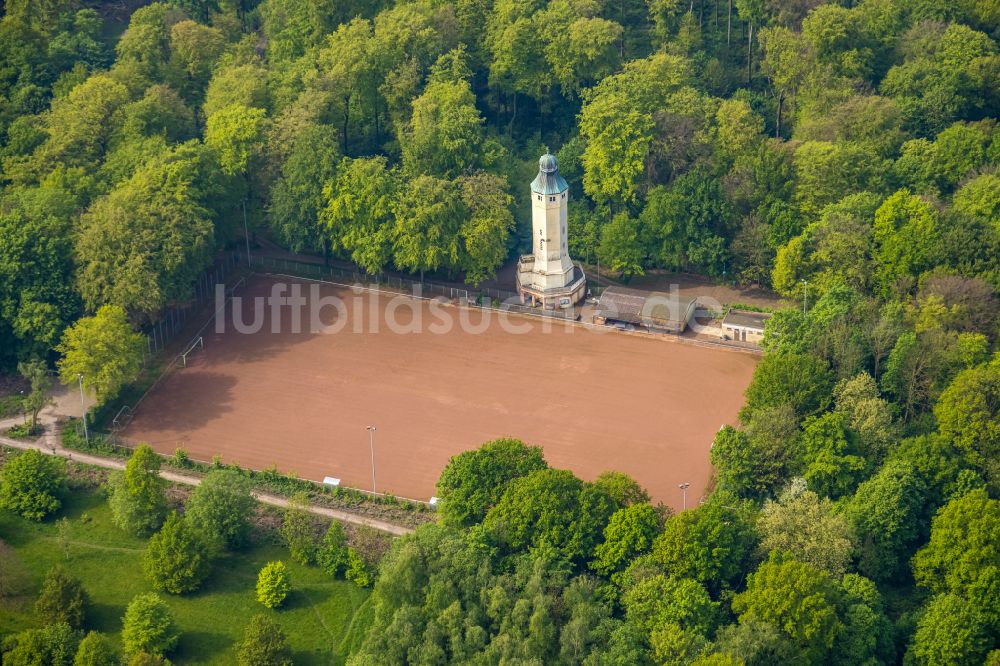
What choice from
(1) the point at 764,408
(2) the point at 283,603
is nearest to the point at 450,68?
(1) the point at 764,408

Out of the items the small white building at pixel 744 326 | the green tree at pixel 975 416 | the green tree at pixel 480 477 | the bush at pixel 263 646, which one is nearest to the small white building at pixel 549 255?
the small white building at pixel 744 326

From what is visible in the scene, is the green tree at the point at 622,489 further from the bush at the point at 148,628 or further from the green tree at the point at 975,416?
the bush at the point at 148,628

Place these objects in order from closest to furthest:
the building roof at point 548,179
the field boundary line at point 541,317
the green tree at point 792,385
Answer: the green tree at point 792,385 → the field boundary line at point 541,317 → the building roof at point 548,179

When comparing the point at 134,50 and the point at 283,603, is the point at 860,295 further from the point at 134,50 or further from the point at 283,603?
the point at 134,50

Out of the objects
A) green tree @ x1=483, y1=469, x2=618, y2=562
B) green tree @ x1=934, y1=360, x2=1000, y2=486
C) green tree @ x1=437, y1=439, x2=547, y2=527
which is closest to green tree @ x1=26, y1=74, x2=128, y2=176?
green tree @ x1=437, y1=439, x2=547, y2=527

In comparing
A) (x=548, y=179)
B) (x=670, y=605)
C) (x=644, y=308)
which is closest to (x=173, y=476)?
(x=548, y=179)

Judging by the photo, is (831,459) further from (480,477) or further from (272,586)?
(272,586)
